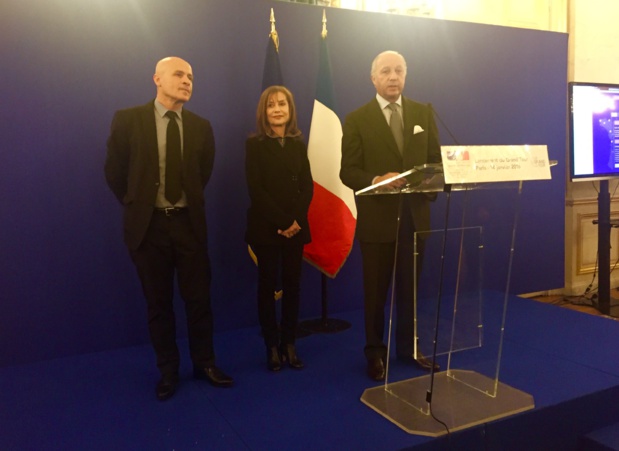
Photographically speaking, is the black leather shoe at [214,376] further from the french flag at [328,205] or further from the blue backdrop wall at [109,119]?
the french flag at [328,205]

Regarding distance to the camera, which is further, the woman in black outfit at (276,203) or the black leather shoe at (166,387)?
the woman in black outfit at (276,203)

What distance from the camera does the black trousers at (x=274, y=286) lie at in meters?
2.86

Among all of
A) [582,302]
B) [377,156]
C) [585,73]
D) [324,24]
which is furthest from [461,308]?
[585,73]

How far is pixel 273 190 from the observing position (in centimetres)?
284

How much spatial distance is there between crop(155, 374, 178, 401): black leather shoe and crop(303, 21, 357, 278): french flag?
124 centimetres

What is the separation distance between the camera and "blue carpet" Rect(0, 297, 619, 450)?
217 centimetres

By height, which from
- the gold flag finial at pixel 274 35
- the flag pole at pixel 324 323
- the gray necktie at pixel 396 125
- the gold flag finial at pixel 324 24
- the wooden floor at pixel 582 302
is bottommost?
the wooden floor at pixel 582 302

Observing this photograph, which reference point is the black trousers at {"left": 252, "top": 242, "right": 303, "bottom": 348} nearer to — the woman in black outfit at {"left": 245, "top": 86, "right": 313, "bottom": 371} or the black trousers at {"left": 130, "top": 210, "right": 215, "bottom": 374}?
the woman in black outfit at {"left": 245, "top": 86, "right": 313, "bottom": 371}

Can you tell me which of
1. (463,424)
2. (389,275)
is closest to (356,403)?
(463,424)

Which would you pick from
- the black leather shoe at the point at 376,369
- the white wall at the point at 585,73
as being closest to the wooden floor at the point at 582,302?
the white wall at the point at 585,73

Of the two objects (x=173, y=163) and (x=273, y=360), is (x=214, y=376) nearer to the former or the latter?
(x=273, y=360)

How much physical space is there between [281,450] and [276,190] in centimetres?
132

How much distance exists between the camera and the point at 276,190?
284 cm

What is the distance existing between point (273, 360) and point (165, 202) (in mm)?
1027
